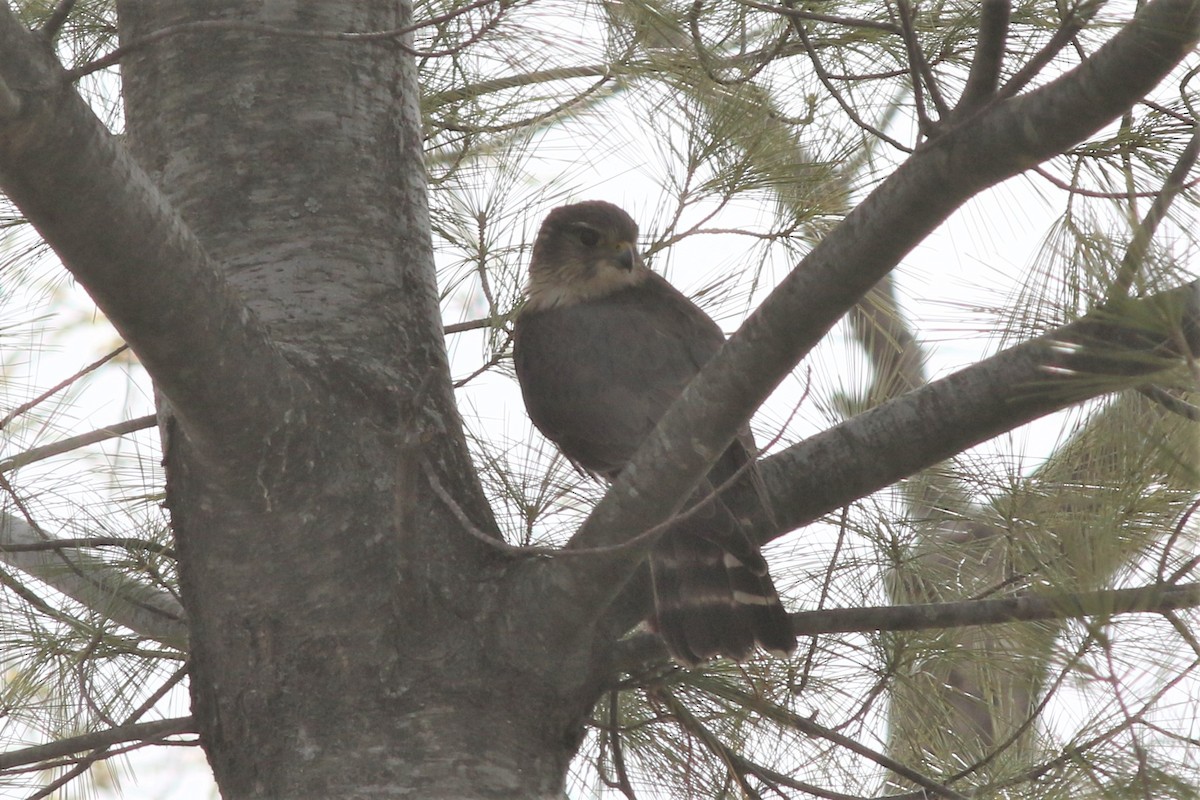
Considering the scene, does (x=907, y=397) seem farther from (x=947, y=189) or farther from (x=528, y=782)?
(x=528, y=782)

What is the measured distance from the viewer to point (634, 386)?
3.17 m

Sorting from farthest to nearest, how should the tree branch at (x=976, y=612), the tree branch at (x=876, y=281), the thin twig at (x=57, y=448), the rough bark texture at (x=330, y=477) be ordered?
the thin twig at (x=57, y=448)
the rough bark texture at (x=330, y=477)
the tree branch at (x=976, y=612)
the tree branch at (x=876, y=281)

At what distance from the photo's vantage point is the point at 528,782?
212 centimetres

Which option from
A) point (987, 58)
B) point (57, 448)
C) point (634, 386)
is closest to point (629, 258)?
point (634, 386)

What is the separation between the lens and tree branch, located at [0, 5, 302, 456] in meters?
1.54

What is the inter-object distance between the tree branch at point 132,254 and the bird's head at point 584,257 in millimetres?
1670

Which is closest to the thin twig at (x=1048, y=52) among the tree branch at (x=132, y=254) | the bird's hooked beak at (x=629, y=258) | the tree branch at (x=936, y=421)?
the tree branch at (x=936, y=421)

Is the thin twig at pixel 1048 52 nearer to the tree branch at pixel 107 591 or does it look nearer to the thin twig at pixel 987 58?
the thin twig at pixel 987 58

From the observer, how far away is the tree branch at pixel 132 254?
5.04 ft

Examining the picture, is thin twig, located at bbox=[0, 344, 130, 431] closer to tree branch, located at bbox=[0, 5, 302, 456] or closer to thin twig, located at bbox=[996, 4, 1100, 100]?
tree branch, located at bbox=[0, 5, 302, 456]

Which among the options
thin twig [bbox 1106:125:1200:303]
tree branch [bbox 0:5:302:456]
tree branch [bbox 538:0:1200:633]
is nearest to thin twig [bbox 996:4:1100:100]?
tree branch [bbox 538:0:1200:633]

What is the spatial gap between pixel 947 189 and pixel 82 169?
106 centimetres

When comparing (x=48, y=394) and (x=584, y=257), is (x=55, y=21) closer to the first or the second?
(x=48, y=394)

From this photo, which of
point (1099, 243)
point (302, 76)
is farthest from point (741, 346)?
point (302, 76)
